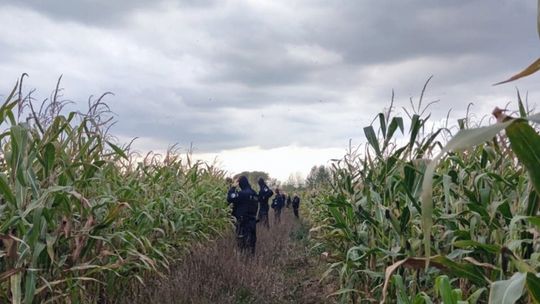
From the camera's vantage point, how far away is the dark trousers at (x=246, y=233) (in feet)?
33.0

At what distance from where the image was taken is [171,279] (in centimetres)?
571

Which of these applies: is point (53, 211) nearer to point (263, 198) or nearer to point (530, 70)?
point (530, 70)

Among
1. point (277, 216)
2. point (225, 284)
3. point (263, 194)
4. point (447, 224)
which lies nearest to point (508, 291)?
point (447, 224)

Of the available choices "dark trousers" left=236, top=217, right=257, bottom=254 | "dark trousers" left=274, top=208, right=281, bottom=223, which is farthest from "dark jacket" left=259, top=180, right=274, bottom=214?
"dark trousers" left=236, top=217, right=257, bottom=254

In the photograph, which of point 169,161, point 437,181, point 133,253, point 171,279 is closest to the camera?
point 437,181

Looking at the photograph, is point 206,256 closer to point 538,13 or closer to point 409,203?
point 409,203

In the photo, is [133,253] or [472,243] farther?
[133,253]

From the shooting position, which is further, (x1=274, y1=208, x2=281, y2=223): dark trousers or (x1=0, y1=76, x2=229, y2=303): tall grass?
(x1=274, y1=208, x2=281, y2=223): dark trousers

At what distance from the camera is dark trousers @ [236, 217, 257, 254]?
10.1m

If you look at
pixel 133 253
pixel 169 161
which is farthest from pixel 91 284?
pixel 169 161

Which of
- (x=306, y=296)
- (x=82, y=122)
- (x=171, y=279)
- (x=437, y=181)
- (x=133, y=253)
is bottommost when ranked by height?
(x=306, y=296)

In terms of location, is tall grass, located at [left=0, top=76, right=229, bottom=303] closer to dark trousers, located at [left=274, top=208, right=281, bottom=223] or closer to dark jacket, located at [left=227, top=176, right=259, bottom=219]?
dark jacket, located at [left=227, top=176, right=259, bottom=219]

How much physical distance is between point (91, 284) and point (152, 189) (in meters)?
2.55

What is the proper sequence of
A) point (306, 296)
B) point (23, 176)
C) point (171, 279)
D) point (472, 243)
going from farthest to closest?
point (306, 296), point (171, 279), point (23, 176), point (472, 243)
